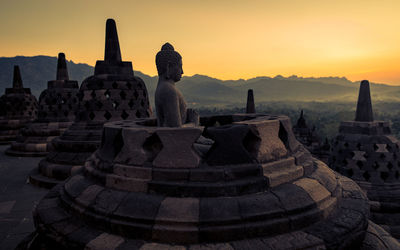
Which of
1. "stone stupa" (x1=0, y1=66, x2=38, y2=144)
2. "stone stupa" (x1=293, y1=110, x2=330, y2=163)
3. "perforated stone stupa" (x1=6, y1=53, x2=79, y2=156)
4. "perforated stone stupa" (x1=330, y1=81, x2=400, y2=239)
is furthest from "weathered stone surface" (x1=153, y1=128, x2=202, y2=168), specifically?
"stone stupa" (x1=293, y1=110, x2=330, y2=163)

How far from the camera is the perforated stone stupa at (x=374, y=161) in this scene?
888 centimetres

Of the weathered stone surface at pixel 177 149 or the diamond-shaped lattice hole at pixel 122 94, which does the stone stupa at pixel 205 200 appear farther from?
the diamond-shaped lattice hole at pixel 122 94

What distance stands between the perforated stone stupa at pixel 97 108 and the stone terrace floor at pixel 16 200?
18.9 inches

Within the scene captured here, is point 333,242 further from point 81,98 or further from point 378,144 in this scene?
point 378,144

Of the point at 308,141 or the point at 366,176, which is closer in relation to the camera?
the point at 366,176

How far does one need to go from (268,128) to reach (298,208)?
0.98m

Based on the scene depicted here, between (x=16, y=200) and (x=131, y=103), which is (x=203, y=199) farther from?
(x=131, y=103)

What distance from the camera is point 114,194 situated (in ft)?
9.22

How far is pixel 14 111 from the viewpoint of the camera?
14.4m

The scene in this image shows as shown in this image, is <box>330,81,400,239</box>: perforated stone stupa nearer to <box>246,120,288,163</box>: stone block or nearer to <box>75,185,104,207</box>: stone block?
<box>246,120,288,163</box>: stone block

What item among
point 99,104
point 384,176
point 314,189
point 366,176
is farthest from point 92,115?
point 384,176

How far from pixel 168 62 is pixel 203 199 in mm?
2210

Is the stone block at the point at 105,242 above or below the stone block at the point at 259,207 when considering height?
below

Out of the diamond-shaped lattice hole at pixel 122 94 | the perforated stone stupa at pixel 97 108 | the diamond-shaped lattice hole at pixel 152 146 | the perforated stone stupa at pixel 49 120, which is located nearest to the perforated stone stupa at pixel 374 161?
the perforated stone stupa at pixel 97 108
